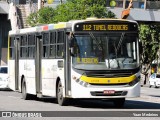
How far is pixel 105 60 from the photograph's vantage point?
2280 cm

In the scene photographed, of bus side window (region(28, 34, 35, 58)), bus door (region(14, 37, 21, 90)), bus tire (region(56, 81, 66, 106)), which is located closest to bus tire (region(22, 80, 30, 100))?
bus door (region(14, 37, 21, 90))

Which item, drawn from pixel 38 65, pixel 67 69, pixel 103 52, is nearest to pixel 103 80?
pixel 103 52

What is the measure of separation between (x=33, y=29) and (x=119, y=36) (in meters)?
5.84

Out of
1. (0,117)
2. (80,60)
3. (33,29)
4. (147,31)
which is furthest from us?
(147,31)

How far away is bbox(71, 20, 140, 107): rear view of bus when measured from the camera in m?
22.6

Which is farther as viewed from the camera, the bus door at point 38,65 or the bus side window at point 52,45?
the bus door at point 38,65

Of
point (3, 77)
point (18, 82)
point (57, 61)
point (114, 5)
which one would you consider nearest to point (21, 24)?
point (114, 5)

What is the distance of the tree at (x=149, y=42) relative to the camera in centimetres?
6619

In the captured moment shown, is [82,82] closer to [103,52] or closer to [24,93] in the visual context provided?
[103,52]

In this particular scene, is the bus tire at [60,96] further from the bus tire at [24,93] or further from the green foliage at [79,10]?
the green foliage at [79,10]

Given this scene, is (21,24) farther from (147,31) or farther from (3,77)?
(3,77)

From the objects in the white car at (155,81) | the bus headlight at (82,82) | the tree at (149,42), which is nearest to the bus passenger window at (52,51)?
the bus headlight at (82,82)

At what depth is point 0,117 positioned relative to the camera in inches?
700

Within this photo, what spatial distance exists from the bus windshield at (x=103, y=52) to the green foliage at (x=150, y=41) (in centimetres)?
4272
